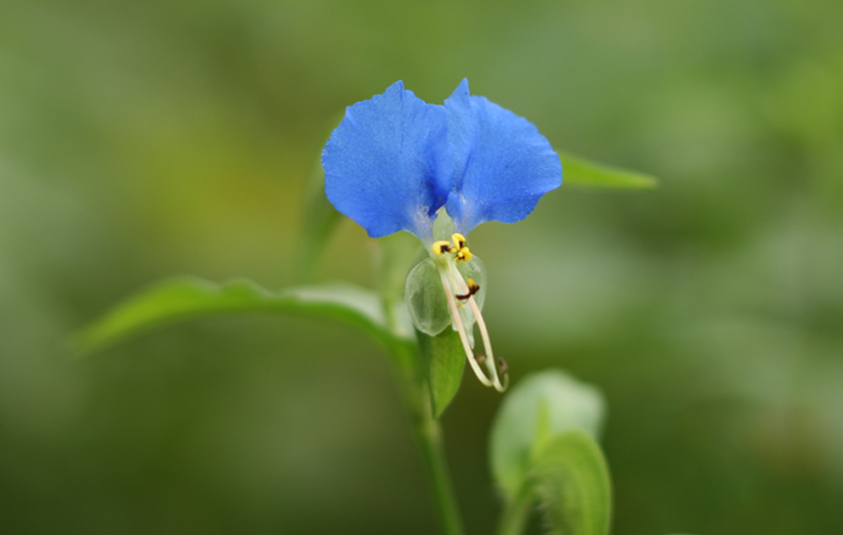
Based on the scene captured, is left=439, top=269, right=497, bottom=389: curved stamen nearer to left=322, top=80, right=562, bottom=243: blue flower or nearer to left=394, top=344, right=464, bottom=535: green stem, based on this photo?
left=322, top=80, right=562, bottom=243: blue flower

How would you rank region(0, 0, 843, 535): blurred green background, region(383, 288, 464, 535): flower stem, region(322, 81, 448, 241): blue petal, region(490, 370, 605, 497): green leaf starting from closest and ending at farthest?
region(322, 81, 448, 241): blue petal
region(383, 288, 464, 535): flower stem
region(490, 370, 605, 497): green leaf
region(0, 0, 843, 535): blurred green background

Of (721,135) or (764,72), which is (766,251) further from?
(764,72)

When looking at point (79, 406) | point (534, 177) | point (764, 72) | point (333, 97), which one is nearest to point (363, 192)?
point (534, 177)

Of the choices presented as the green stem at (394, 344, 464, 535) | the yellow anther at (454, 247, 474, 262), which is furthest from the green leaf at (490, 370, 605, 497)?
the yellow anther at (454, 247, 474, 262)

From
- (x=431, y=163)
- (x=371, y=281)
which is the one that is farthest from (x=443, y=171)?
(x=371, y=281)

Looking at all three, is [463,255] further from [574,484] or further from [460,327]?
[574,484]
